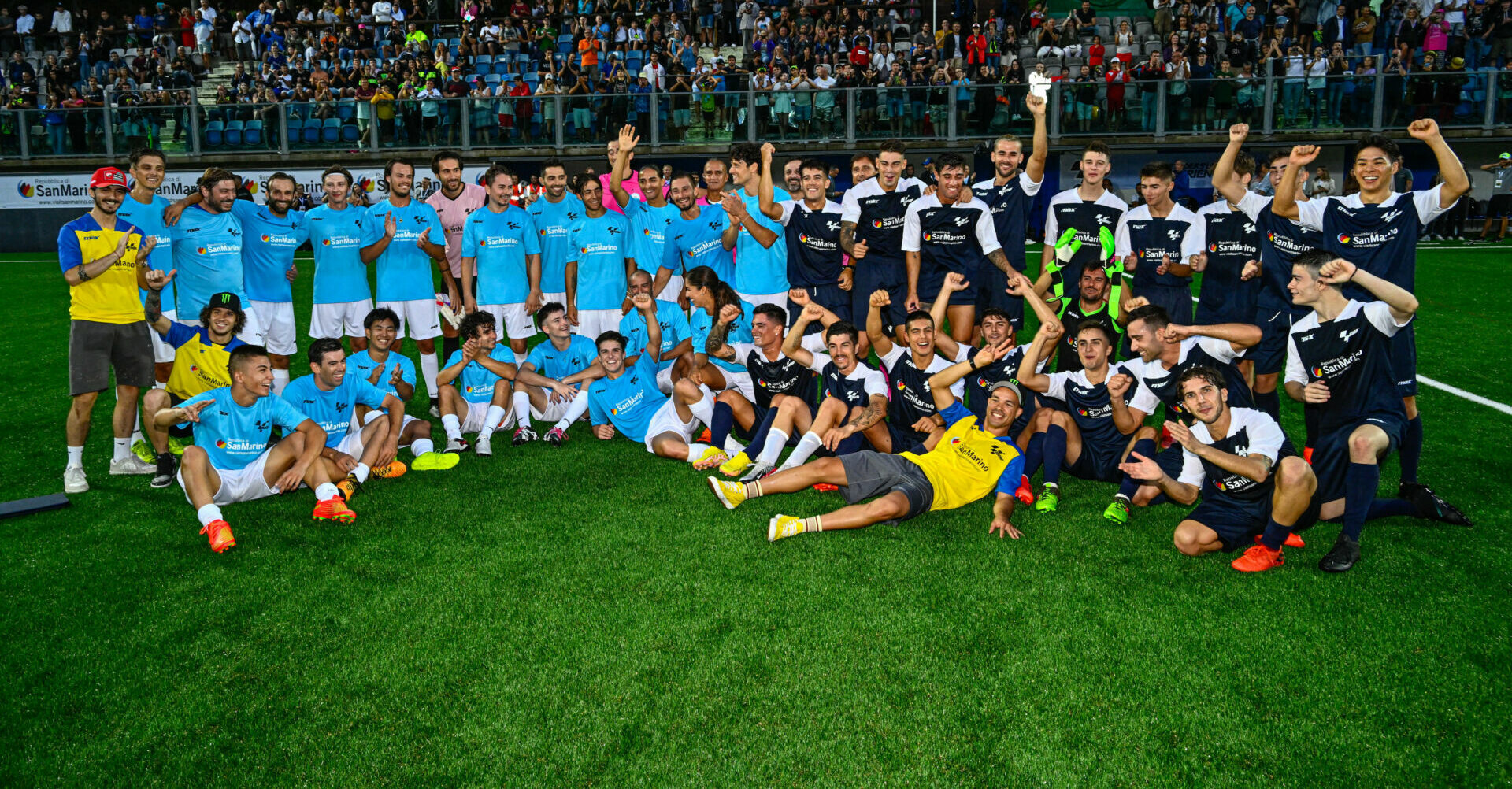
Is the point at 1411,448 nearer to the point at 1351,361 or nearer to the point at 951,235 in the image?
the point at 1351,361

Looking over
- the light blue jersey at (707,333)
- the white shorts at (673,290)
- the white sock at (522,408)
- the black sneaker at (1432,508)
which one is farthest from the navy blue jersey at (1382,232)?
the white sock at (522,408)

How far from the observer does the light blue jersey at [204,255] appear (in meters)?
7.43

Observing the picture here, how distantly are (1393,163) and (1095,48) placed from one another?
17327mm

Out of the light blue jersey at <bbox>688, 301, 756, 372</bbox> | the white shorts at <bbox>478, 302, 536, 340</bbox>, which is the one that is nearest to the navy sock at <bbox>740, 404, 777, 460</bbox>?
the light blue jersey at <bbox>688, 301, 756, 372</bbox>

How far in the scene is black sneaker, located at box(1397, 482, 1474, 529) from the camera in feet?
18.1

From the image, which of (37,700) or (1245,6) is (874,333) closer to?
(37,700)

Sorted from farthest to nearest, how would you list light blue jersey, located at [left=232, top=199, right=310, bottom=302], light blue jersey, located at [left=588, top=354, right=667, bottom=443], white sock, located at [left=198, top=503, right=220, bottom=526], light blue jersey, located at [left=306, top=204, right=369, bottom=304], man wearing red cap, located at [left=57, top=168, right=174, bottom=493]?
light blue jersey, located at [left=306, top=204, right=369, bottom=304] < light blue jersey, located at [left=232, top=199, right=310, bottom=302] < light blue jersey, located at [left=588, top=354, right=667, bottom=443] < man wearing red cap, located at [left=57, top=168, right=174, bottom=493] < white sock, located at [left=198, top=503, right=220, bottom=526]

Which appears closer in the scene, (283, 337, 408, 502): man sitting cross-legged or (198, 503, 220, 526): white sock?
(198, 503, 220, 526): white sock

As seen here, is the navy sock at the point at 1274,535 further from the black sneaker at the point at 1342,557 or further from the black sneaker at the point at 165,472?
the black sneaker at the point at 165,472

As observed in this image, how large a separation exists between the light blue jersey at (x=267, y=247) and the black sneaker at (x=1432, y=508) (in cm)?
820

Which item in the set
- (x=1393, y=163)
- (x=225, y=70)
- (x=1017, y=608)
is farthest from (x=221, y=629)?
A: (x=225, y=70)

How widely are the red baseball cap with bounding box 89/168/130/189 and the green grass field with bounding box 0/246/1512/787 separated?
2.06m

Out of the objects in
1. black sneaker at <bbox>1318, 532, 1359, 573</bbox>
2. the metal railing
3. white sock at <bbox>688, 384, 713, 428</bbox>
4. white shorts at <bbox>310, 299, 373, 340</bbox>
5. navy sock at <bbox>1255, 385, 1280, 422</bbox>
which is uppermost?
the metal railing

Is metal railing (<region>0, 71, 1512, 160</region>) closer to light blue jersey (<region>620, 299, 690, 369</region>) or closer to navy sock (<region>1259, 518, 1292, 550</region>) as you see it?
light blue jersey (<region>620, 299, 690, 369</region>)
